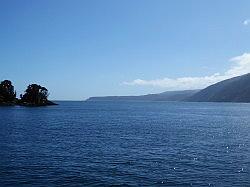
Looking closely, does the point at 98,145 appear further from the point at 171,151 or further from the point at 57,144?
the point at 171,151

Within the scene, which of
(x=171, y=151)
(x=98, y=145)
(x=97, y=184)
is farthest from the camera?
(x=98, y=145)

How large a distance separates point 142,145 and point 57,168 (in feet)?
97.5

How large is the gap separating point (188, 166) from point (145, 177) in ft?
32.9

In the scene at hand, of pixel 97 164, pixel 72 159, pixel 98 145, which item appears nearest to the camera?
pixel 97 164

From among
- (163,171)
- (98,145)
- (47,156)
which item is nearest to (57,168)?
(47,156)

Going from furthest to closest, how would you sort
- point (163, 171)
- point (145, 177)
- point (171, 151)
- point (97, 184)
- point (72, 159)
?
1. point (171, 151)
2. point (72, 159)
3. point (163, 171)
4. point (145, 177)
5. point (97, 184)

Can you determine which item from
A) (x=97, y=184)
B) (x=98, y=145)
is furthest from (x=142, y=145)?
(x=97, y=184)

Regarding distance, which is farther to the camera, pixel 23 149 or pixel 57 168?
pixel 23 149

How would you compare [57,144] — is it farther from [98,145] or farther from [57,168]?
[57,168]

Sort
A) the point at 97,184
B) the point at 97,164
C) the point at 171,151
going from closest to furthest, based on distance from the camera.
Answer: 1. the point at 97,184
2. the point at 97,164
3. the point at 171,151

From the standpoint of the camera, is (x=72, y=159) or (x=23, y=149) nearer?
(x=72, y=159)

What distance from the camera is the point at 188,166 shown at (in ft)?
189

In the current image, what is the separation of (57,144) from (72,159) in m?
19.6

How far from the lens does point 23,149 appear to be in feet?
239
